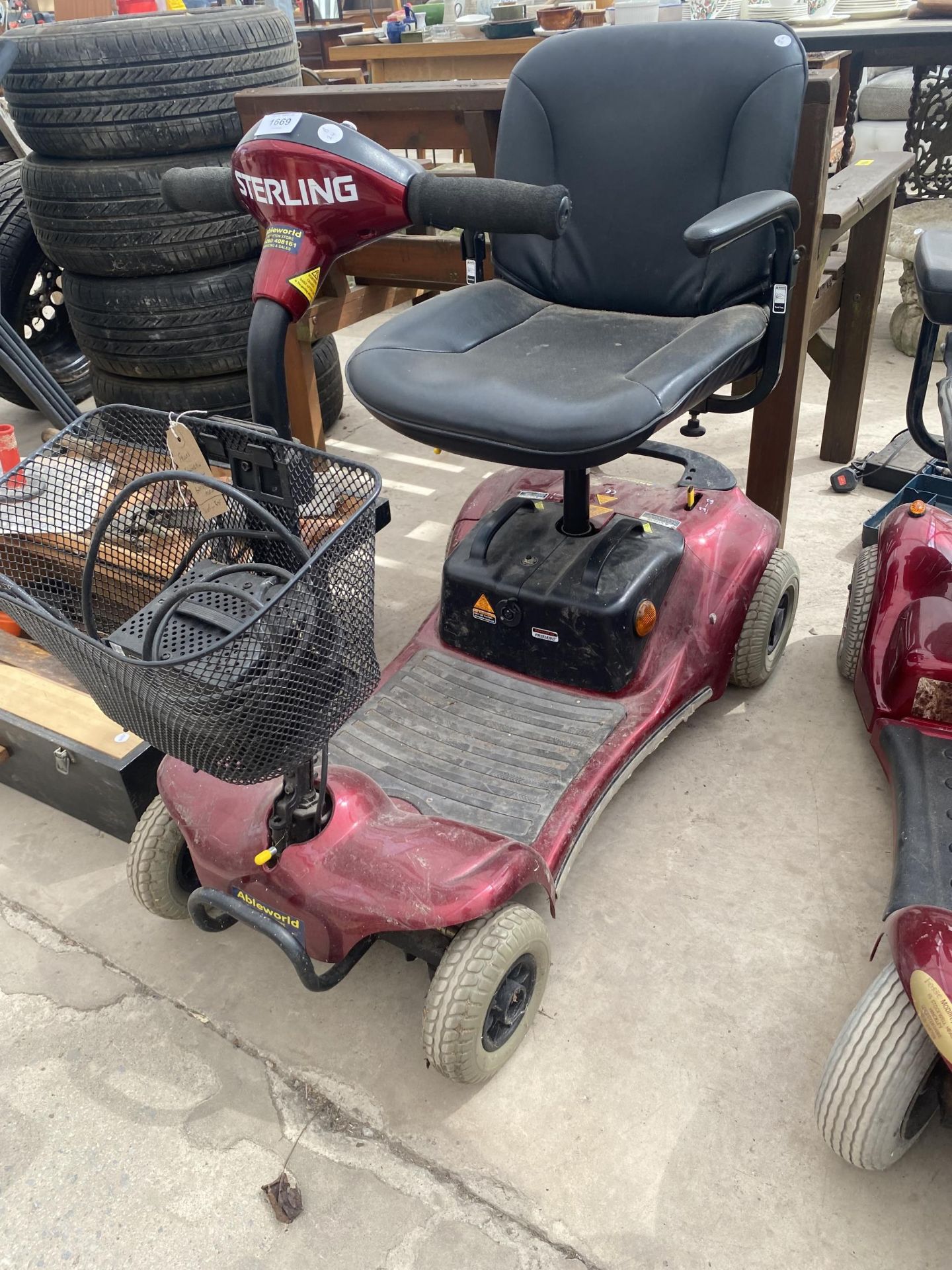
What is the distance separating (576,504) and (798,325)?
2.68ft

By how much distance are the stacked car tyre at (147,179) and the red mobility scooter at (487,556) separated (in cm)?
120

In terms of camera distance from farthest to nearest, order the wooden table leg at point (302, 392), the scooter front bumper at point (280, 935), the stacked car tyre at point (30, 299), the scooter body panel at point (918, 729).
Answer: the stacked car tyre at point (30, 299) → the wooden table leg at point (302, 392) → the scooter front bumper at point (280, 935) → the scooter body panel at point (918, 729)

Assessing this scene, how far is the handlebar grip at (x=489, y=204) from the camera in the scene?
4.09ft

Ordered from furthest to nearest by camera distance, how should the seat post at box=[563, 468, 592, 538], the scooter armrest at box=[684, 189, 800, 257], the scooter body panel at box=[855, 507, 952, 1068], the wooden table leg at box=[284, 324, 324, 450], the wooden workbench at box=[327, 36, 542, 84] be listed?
the wooden workbench at box=[327, 36, 542, 84] < the wooden table leg at box=[284, 324, 324, 450] < the seat post at box=[563, 468, 592, 538] < the scooter armrest at box=[684, 189, 800, 257] < the scooter body panel at box=[855, 507, 952, 1068]

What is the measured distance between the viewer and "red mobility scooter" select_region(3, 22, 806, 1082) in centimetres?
114

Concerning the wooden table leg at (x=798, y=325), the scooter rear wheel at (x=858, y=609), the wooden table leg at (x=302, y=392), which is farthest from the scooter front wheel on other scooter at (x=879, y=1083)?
the wooden table leg at (x=302, y=392)

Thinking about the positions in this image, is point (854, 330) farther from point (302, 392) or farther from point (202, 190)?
point (202, 190)

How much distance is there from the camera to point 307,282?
1.41 m

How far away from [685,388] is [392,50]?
4.50 meters

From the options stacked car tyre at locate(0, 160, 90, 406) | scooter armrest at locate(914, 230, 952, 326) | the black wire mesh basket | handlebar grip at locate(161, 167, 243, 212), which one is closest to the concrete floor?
the black wire mesh basket

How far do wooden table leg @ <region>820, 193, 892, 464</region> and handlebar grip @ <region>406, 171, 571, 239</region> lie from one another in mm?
Result: 1644

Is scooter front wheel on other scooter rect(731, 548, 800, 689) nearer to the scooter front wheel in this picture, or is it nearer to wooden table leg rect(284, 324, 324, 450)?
the scooter front wheel

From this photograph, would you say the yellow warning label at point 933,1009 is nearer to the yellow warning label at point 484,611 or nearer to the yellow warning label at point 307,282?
the yellow warning label at point 484,611

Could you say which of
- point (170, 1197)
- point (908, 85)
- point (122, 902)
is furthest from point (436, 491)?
point (908, 85)
